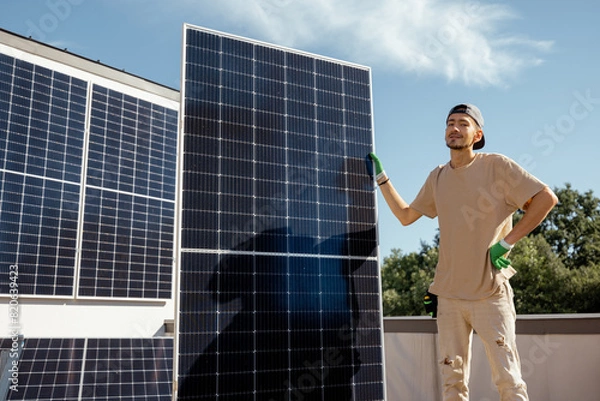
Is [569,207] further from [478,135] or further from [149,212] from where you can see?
[478,135]

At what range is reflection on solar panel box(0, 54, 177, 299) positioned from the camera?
915cm

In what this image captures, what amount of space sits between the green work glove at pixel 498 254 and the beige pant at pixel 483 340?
6.3 inches

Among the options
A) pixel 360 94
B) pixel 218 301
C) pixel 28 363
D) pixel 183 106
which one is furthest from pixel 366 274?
pixel 28 363

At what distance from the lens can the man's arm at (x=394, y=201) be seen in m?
5.37

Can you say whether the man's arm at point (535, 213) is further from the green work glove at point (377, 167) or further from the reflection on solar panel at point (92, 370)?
the reflection on solar panel at point (92, 370)

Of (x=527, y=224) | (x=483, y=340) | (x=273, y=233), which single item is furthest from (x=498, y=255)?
(x=273, y=233)

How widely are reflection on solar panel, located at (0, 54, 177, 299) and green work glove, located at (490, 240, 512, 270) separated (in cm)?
772

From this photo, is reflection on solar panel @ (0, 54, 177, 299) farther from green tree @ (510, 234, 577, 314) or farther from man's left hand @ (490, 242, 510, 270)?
green tree @ (510, 234, 577, 314)

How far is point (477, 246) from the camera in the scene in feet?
14.6

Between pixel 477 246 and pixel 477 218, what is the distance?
0.23 meters

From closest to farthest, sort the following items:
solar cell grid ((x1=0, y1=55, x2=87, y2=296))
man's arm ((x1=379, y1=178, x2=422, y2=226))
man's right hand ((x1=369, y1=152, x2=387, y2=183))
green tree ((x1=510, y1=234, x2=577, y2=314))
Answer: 1. man's arm ((x1=379, y1=178, x2=422, y2=226))
2. man's right hand ((x1=369, y1=152, x2=387, y2=183))
3. solar cell grid ((x1=0, y1=55, x2=87, y2=296))
4. green tree ((x1=510, y1=234, x2=577, y2=314))

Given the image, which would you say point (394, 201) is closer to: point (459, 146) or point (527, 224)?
point (459, 146)
